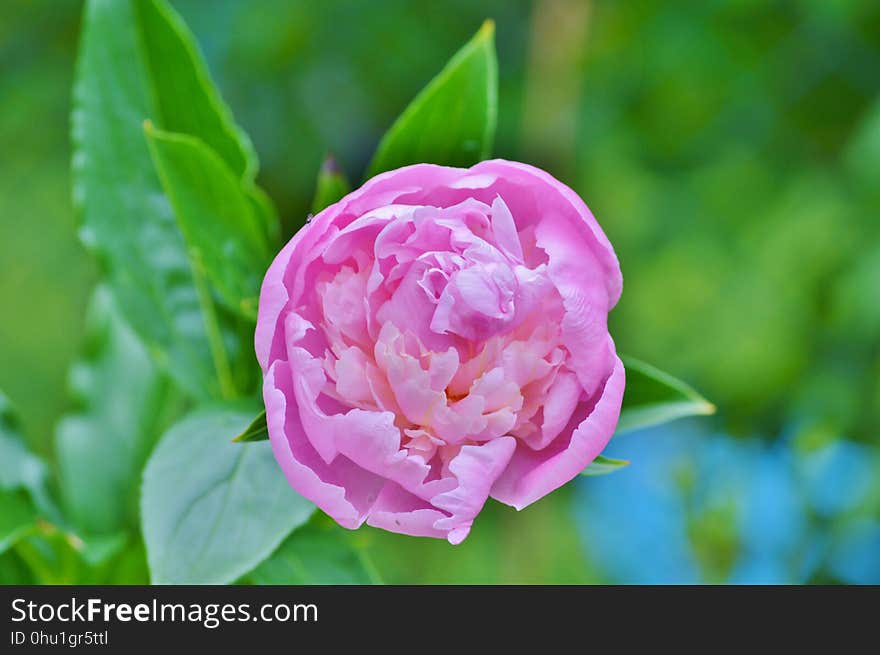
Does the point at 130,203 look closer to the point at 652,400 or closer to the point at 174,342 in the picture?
the point at 174,342

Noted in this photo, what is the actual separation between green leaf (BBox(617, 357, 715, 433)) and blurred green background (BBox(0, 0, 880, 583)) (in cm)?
76

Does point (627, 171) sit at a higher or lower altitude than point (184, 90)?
lower

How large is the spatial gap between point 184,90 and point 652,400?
25 centimetres

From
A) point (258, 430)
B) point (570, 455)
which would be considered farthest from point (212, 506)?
point (570, 455)

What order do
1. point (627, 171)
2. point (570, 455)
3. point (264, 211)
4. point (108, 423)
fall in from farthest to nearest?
1. point (627, 171)
2. point (108, 423)
3. point (264, 211)
4. point (570, 455)

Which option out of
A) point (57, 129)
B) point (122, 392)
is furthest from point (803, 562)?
point (57, 129)

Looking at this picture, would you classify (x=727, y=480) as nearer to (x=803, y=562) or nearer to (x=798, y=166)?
(x=803, y=562)

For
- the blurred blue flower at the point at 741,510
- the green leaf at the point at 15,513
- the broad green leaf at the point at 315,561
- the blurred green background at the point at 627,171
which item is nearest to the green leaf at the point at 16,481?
the green leaf at the point at 15,513

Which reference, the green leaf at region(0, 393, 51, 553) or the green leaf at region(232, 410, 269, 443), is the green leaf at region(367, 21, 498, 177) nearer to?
the green leaf at region(232, 410, 269, 443)

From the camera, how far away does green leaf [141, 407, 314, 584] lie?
1.21 ft

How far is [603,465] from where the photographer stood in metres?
0.36

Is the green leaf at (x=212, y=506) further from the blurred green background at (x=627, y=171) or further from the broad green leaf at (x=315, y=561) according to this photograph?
the blurred green background at (x=627, y=171)

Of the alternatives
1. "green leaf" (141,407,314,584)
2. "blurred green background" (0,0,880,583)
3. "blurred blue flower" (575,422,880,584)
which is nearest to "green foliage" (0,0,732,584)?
"green leaf" (141,407,314,584)

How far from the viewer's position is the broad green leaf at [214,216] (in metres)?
0.41
